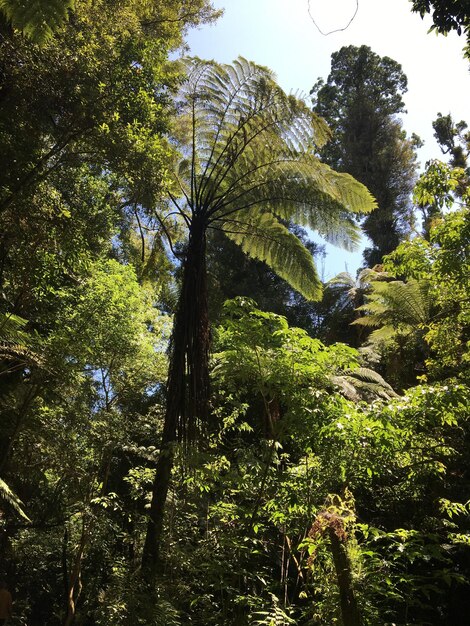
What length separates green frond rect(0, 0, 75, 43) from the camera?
308 cm

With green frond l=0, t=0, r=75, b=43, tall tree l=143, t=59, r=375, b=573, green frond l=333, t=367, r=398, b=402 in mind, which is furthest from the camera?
green frond l=333, t=367, r=398, b=402

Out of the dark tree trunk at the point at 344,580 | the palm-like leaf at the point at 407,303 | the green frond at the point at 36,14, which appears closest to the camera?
the dark tree trunk at the point at 344,580

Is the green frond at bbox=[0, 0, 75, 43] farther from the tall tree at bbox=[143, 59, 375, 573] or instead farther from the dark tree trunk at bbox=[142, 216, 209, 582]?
the dark tree trunk at bbox=[142, 216, 209, 582]

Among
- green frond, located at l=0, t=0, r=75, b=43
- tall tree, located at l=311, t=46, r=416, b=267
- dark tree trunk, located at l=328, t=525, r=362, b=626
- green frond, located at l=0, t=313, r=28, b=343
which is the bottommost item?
dark tree trunk, located at l=328, t=525, r=362, b=626

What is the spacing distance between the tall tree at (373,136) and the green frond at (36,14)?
45.2ft

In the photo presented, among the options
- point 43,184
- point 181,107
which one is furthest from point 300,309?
point 43,184

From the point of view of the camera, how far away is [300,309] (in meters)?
14.6

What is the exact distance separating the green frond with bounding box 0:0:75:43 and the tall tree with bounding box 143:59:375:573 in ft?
6.19

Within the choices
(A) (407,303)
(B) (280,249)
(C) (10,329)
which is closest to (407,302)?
(A) (407,303)

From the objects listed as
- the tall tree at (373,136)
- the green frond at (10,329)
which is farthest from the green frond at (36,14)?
the tall tree at (373,136)

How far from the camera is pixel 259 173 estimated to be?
18.1 feet

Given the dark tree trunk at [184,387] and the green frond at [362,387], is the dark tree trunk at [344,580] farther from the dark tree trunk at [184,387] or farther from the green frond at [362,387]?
the green frond at [362,387]

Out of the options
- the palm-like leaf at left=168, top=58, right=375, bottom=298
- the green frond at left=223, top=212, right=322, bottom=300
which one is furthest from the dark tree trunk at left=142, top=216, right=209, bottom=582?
the green frond at left=223, top=212, right=322, bottom=300

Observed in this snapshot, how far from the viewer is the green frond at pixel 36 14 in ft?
10.1
